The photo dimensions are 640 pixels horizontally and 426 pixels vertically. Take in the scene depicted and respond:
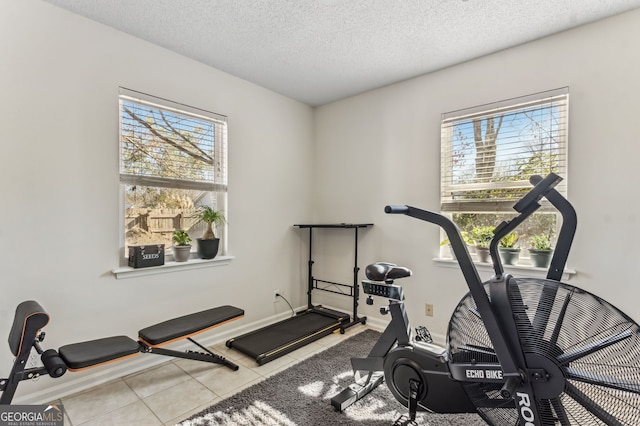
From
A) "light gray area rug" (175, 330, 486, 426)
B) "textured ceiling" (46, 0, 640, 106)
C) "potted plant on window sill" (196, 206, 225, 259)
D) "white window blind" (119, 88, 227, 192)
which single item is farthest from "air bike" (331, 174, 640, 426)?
"white window blind" (119, 88, 227, 192)

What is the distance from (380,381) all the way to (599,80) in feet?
8.23

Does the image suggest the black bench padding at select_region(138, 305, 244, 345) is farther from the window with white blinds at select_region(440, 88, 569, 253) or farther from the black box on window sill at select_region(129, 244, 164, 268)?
the window with white blinds at select_region(440, 88, 569, 253)

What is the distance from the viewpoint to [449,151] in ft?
9.26

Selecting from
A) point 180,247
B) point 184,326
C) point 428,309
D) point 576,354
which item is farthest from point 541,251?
point 180,247

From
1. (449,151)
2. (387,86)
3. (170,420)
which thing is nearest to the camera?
(170,420)

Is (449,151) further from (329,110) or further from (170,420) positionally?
(170,420)

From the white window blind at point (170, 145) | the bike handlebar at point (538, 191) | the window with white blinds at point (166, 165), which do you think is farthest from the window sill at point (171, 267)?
the bike handlebar at point (538, 191)

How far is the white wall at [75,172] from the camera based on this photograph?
6.12 ft

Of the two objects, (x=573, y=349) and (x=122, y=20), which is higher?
(x=122, y=20)

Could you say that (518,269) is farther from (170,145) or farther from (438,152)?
(170,145)

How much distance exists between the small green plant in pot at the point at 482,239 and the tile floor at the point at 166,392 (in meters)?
1.62

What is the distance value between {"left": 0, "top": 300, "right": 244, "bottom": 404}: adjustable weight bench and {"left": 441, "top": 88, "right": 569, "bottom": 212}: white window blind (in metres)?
2.16

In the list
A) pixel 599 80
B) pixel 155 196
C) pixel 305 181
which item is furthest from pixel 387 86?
pixel 155 196

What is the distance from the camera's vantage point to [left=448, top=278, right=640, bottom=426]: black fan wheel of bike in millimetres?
994
